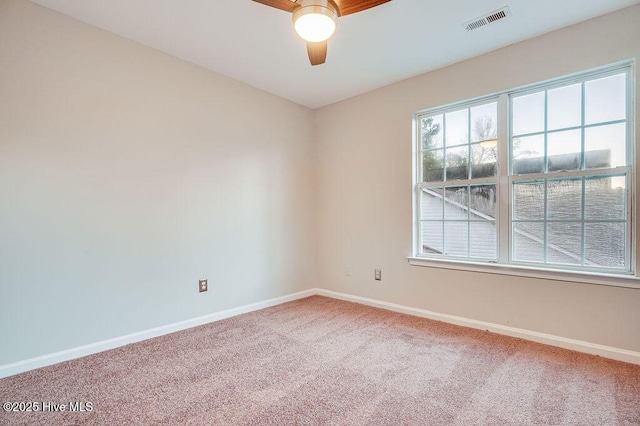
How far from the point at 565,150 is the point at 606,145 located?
0.77 feet

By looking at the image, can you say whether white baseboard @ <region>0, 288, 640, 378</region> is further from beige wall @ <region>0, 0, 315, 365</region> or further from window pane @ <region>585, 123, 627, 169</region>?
window pane @ <region>585, 123, 627, 169</region>

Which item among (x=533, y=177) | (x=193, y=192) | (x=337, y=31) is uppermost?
(x=337, y=31)

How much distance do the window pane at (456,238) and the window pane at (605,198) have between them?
2.93ft

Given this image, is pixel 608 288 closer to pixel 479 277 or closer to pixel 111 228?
pixel 479 277

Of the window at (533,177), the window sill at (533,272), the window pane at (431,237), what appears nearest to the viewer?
the window sill at (533,272)

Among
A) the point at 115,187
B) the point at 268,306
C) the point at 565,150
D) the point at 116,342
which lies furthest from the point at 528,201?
the point at 116,342

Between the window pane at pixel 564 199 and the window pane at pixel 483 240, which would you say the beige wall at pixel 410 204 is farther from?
the window pane at pixel 564 199

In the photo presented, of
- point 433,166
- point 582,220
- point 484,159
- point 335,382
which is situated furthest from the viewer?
point 433,166

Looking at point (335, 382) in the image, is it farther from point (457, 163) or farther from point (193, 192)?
point (457, 163)

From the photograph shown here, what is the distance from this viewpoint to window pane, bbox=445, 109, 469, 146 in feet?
9.46

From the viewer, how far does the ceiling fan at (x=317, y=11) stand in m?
1.52

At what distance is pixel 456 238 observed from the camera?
2.94 m

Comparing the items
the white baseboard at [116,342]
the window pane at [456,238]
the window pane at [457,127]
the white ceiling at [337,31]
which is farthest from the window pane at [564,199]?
the white baseboard at [116,342]

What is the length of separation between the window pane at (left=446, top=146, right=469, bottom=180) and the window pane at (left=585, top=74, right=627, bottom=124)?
0.90m
